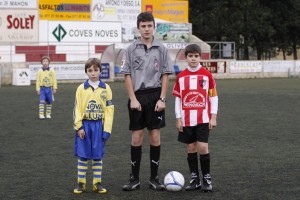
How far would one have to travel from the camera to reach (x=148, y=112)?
7.54 meters

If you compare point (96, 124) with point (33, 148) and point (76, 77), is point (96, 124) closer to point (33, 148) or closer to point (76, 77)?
point (33, 148)

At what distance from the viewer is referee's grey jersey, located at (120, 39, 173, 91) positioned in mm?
7516

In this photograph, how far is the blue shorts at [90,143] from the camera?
7.32m

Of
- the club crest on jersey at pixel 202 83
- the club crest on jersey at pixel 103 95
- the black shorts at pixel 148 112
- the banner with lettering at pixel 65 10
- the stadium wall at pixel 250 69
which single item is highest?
the banner with lettering at pixel 65 10

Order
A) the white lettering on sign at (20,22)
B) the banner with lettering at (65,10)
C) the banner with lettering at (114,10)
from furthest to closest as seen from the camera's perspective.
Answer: the banner with lettering at (114,10)
the banner with lettering at (65,10)
the white lettering on sign at (20,22)

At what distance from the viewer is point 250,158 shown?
9906 mm

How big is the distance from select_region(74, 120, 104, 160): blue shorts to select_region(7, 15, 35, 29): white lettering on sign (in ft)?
125

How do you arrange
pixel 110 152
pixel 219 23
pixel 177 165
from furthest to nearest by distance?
pixel 219 23
pixel 110 152
pixel 177 165

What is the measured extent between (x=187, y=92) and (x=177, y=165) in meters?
2.11

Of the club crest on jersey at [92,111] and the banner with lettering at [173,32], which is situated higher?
the banner with lettering at [173,32]

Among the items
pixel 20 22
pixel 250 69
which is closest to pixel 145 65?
pixel 20 22

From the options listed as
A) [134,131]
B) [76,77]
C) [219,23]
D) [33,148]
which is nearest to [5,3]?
[76,77]

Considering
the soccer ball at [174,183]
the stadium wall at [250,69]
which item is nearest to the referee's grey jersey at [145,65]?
the soccer ball at [174,183]

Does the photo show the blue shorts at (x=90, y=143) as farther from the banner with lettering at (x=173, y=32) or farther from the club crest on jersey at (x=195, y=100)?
the banner with lettering at (x=173, y=32)
